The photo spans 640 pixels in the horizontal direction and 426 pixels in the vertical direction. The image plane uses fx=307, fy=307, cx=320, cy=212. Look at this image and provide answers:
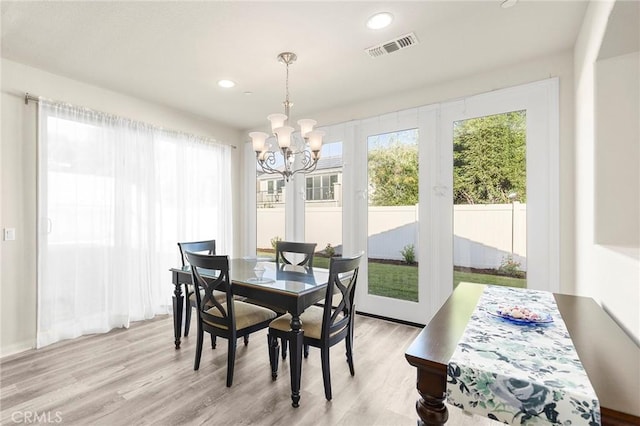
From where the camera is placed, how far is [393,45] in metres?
2.54

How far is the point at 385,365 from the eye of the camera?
258cm

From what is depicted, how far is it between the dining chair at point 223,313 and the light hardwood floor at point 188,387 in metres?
0.25

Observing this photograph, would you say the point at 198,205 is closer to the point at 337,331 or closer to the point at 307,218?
the point at 307,218

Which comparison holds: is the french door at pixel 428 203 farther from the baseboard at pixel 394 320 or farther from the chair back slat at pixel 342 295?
the chair back slat at pixel 342 295

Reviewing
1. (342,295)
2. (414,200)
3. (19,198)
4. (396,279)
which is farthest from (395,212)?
(19,198)

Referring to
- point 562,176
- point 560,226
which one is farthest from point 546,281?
point 562,176

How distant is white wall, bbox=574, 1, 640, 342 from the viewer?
127 cm

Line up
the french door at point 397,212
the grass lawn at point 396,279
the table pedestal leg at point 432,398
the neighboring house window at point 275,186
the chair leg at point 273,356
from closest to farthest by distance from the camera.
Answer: the table pedestal leg at point 432,398 < the chair leg at point 273,356 < the french door at point 397,212 < the grass lawn at point 396,279 < the neighboring house window at point 275,186

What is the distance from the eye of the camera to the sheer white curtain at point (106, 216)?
3.03 m

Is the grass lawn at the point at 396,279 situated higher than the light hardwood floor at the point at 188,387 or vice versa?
the grass lawn at the point at 396,279

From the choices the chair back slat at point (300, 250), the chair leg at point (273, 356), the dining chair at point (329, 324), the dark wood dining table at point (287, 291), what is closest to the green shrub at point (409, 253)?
the chair back slat at point (300, 250)

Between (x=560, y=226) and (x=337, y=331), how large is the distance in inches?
86.7

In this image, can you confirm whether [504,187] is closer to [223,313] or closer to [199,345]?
[223,313]

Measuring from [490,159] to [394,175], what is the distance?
3.31 feet
